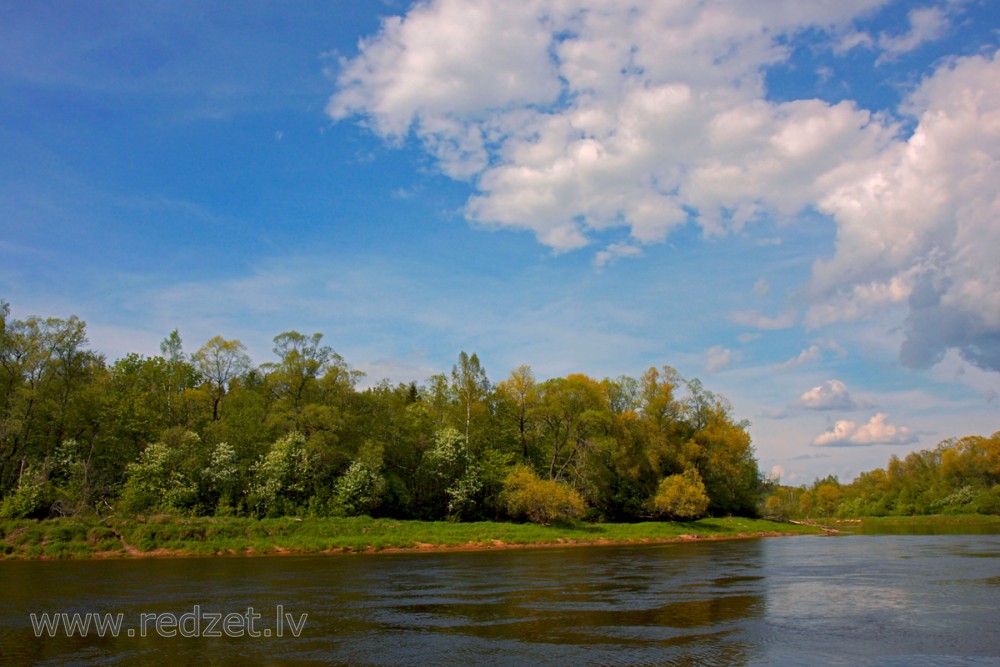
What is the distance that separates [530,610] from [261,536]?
120 ft

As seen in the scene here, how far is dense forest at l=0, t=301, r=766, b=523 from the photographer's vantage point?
57.5 metres

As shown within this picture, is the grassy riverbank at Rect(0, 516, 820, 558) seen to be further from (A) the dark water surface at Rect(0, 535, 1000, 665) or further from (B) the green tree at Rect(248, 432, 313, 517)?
(A) the dark water surface at Rect(0, 535, 1000, 665)

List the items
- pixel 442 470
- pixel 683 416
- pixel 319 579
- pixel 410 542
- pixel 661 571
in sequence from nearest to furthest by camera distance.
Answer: pixel 319 579 → pixel 661 571 → pixel 410 542 → pixel 442 470 → pixel 683 416

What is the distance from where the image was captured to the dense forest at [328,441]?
57531 millimetres

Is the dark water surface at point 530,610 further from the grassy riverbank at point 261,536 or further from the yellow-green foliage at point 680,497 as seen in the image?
the yellow-green foliage at point 680,497

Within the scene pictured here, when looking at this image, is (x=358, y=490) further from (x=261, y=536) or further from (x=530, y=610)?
(x=530, y=610)

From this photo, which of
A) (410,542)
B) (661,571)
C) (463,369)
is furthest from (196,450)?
(661,571)

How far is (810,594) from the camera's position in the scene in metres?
27.9

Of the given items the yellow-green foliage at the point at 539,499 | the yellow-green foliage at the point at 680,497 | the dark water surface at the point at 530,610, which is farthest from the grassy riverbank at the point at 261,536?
the yellow-green foliage at the point at 680,497

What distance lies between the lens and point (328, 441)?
211 ft

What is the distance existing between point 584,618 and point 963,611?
44.0 feet

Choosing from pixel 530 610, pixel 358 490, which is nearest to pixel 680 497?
pixel 358 490

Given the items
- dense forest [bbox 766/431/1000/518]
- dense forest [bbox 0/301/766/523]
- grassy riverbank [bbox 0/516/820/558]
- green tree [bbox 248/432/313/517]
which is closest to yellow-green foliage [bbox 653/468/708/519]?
dense forest [bbox 0/301/766/523]

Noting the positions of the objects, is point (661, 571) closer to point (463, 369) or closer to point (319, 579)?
point (319, 579)
